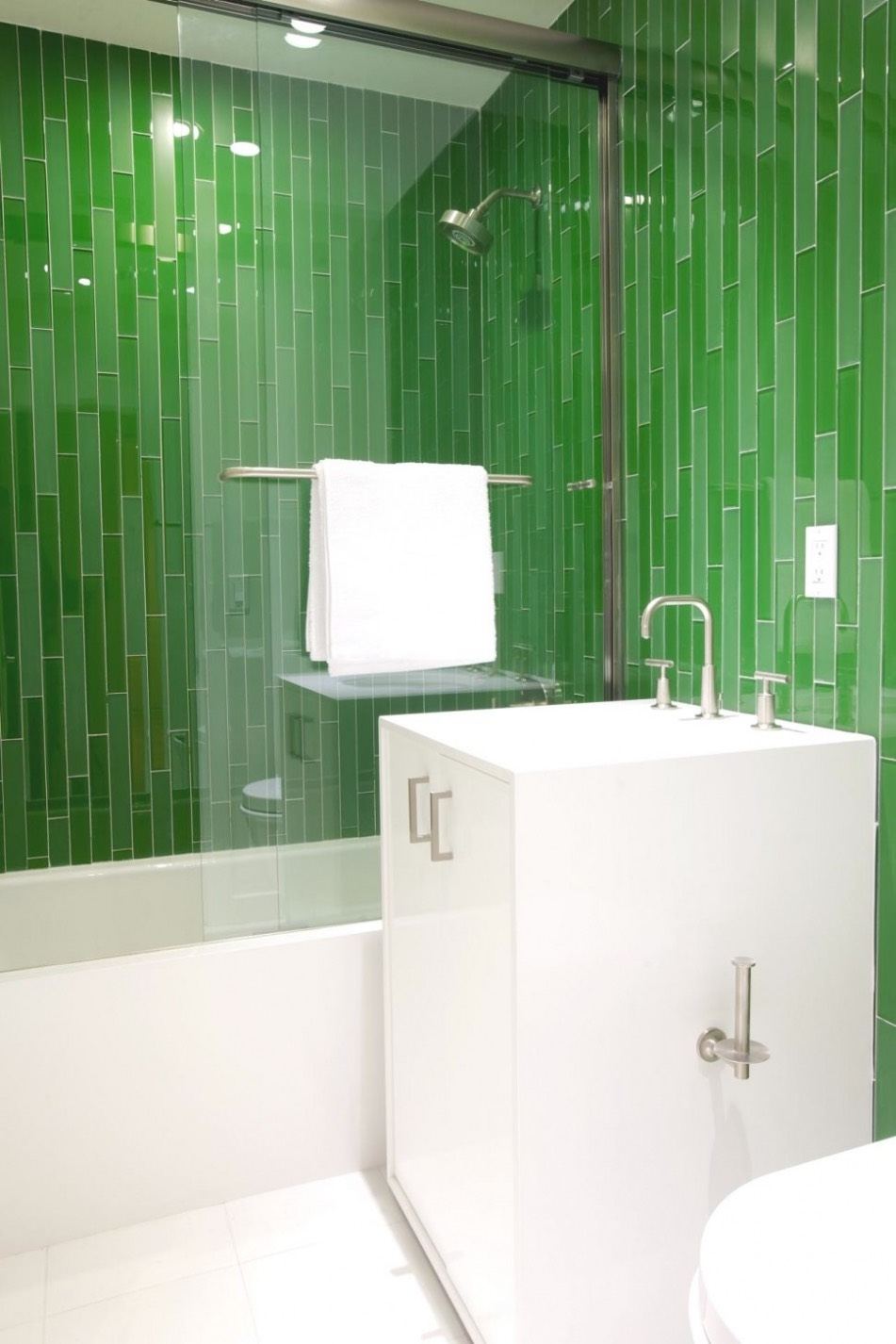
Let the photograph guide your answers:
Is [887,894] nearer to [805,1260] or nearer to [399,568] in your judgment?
[805,1260]

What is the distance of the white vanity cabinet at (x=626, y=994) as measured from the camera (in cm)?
123

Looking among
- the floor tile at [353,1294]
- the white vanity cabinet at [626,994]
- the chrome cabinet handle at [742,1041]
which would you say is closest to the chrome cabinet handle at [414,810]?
the white vanity cabinet at [626,994]

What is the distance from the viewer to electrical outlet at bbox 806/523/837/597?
4.91ft

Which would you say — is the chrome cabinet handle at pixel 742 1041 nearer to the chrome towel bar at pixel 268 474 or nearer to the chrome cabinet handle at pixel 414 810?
the chrome cabinet handle at pixel 414 810

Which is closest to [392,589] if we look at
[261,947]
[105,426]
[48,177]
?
[261,947]

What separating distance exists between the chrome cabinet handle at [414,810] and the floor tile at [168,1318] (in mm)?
777

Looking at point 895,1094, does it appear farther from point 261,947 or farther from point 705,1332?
point 261,947

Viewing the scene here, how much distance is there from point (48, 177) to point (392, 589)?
4.94 ft

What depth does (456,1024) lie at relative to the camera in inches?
56.8

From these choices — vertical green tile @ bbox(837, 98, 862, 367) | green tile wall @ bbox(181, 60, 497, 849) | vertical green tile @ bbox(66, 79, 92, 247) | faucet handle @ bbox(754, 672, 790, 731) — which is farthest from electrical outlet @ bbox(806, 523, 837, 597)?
vertical green tile @ bbox(66, 79, 92, 247)

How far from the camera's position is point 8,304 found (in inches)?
96.2

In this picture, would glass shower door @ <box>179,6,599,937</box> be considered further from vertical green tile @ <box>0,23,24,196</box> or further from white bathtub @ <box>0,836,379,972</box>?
vertical green tile @ <box>0,23,24,196</box>

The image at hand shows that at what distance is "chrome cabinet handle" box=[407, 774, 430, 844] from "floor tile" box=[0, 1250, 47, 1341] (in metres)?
0.94

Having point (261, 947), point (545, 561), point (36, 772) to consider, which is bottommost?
point (261, 947)
